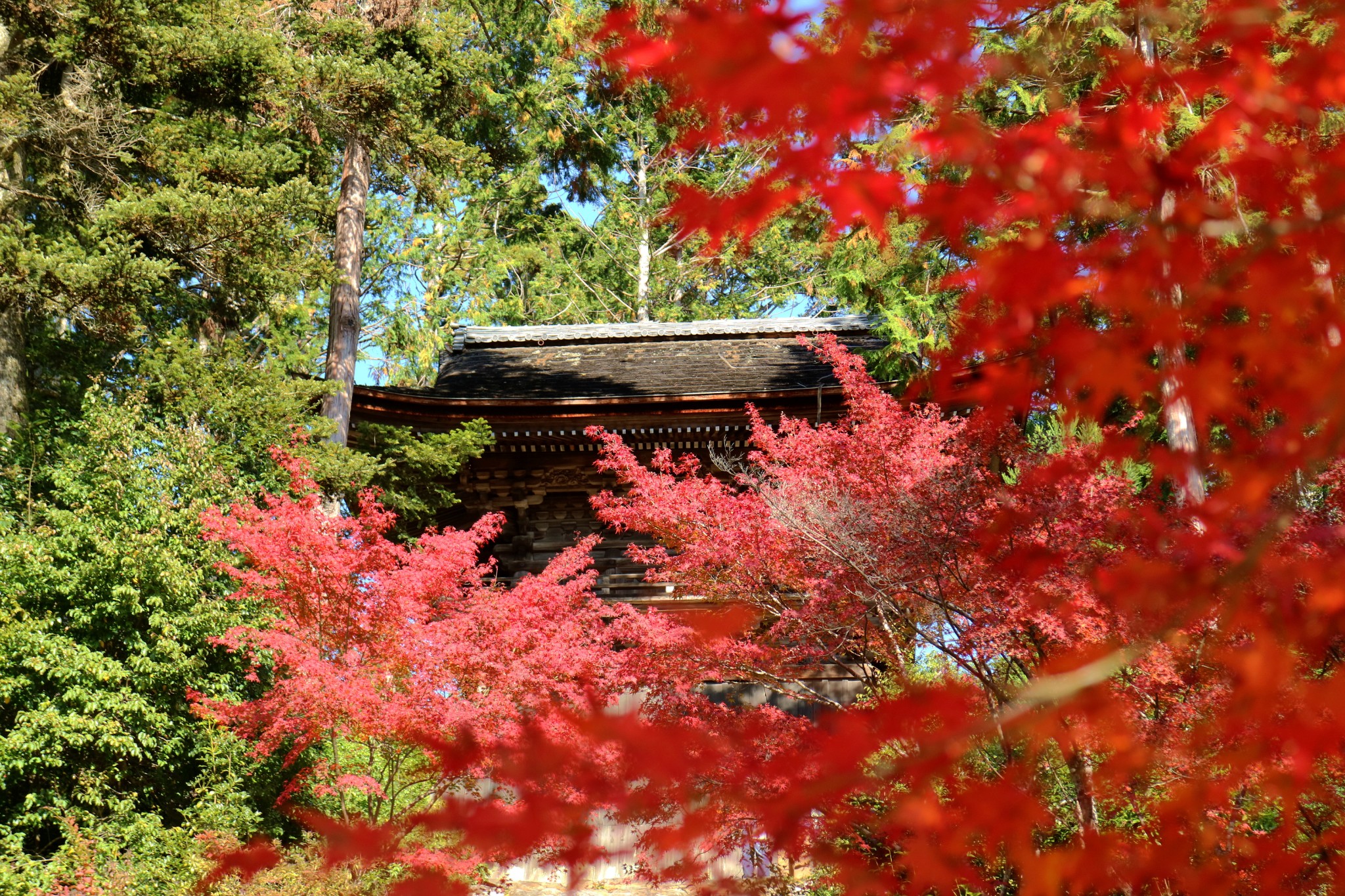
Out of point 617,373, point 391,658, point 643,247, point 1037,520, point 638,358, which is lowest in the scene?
point 391,658

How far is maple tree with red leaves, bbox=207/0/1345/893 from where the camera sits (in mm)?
1861

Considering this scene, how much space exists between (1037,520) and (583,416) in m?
5.22

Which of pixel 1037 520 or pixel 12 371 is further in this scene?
pixel 12 371

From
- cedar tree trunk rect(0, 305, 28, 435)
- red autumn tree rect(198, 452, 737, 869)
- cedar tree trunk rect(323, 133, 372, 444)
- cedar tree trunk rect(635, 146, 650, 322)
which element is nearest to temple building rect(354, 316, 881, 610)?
cedar tree trunk rect(323, 133, 372, 444)

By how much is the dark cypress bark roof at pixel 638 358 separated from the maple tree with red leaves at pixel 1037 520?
1797 mm

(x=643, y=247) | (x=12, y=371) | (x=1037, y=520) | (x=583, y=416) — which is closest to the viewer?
(x=1037, y=520)

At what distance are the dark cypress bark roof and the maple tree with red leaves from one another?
1.80m

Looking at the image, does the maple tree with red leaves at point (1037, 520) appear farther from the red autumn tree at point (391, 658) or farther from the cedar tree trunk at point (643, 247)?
the cedar tree trunk at point (643, 247)

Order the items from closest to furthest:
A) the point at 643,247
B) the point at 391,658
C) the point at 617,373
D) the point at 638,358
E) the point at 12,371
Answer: the point at 391,658 → the point at 12,371 → the point at 617,373 → the point at 638,358 → the point at 643,247

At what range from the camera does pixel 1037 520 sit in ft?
17.4

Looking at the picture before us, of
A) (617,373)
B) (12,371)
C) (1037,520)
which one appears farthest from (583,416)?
(1037,520)

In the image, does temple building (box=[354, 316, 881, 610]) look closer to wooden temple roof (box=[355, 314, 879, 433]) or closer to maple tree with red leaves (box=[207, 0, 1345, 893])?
wooden temple roof (box=[355, 314, 879, 433])

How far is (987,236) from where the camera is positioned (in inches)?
398

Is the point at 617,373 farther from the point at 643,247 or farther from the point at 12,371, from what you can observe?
the point at 643,247
